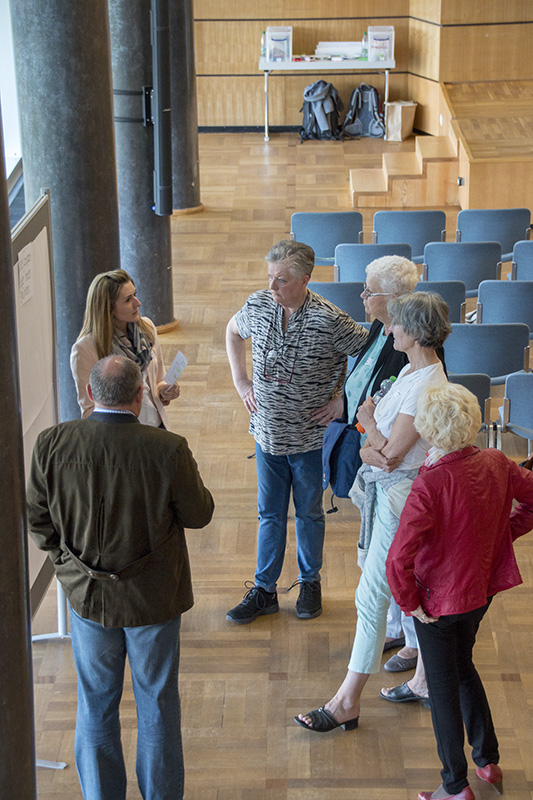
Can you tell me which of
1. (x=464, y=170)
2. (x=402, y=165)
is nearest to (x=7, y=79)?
(x=402, y=165)

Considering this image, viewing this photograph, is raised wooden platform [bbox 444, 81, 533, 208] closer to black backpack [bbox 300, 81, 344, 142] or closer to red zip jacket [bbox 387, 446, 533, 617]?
black backpack [bbox 300, 81, 344, 142]

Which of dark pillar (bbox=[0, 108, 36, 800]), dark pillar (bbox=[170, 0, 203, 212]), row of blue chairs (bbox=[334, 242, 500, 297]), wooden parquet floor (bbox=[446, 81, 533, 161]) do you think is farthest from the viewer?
wooden parquet floor (bbox=[446, 81, 533, 161])

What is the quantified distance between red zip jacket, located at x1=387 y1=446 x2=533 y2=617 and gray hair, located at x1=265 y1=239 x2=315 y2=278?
3.50ft

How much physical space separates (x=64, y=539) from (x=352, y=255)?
4.37m

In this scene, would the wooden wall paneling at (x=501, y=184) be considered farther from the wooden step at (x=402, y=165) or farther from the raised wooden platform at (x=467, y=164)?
the wooden step at (x=402, y=165)

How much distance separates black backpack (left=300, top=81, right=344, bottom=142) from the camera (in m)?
13.7

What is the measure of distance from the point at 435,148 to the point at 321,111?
324 cm

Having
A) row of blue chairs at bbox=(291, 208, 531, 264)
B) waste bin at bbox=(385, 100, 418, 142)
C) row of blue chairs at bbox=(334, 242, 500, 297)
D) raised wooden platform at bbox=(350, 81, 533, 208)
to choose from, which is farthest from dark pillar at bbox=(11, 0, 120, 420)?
waste bin at bbox=(385, 100, 418, 142)

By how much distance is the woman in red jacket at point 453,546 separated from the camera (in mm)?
2637

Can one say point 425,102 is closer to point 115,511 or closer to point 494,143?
point 494,143

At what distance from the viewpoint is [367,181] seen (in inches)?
433

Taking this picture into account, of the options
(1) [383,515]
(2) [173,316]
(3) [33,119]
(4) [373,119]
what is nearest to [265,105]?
(4) [373,119]

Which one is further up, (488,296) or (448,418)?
(448,418)

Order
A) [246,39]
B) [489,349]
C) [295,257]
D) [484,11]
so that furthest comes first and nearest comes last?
[246,39] → [484,11] → [489,349] → [295,257]
